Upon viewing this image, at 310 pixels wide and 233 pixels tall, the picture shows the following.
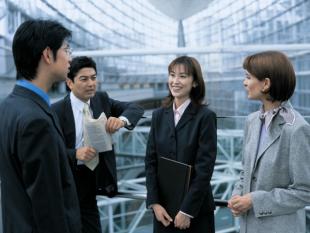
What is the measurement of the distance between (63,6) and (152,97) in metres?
12.6

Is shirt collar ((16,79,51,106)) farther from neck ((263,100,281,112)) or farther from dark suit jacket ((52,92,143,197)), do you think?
neck ((263,100,281,112))

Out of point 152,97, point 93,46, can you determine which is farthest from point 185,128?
point 152,97

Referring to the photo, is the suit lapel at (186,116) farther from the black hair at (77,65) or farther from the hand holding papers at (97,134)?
the black hair at (77,65)

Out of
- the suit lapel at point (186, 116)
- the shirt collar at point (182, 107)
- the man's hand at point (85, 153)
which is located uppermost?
the shirt collar at point (182, 107)

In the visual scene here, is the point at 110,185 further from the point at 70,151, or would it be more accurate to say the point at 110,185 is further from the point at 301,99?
the point at 301,99

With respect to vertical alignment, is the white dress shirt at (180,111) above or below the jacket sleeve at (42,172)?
above

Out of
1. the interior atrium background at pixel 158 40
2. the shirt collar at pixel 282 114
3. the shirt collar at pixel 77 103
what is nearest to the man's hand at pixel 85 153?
the shirt collar at pixel 77 103

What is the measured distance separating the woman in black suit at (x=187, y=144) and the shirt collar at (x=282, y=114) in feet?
1.26

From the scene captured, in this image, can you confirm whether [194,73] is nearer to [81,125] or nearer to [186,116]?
[186,116]

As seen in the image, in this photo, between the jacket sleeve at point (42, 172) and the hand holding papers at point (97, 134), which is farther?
the hand holding papers at point (97, 134)

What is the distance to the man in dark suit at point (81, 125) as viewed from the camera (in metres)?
2.35

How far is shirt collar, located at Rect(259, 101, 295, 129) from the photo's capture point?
174cm

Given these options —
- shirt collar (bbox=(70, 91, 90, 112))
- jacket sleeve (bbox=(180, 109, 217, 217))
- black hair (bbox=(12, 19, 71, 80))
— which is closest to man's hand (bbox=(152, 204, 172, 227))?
jacket sleeve (bbox=(180, 109, 217, 217))

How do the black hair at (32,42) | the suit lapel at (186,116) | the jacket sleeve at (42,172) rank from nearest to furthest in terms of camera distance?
the jacket sleeve at (42,172) < the black hair at (32,42) < the suit lapel at (186,116)
